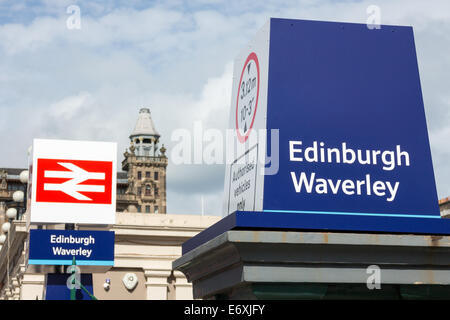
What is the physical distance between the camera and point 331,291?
9.48 meters

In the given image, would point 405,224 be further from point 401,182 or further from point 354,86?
point 354,86

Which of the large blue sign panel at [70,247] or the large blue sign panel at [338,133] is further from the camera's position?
the large blue sign panel at [70,247]

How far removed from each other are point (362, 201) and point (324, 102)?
143cm

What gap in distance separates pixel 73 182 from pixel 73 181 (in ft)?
0.14

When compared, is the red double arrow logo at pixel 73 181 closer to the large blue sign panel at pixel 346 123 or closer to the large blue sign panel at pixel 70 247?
the large blue sign panel at pixel 70 247

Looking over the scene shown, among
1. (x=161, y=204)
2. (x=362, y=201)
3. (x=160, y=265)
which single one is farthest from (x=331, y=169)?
(x=161, y=204)

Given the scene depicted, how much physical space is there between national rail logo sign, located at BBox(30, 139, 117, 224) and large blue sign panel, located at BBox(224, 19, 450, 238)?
23.0 meters

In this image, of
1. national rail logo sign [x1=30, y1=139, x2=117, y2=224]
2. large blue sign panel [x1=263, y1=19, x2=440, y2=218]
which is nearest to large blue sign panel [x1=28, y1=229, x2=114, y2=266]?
national rail logo sign [x1=30, y1=139, x2=117, y2=224]

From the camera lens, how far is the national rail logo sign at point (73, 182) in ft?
107

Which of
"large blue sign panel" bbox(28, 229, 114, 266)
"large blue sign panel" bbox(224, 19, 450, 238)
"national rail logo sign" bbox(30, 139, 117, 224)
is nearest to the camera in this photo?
"large blue sign panel" bbox(224, 19, 450, 238)

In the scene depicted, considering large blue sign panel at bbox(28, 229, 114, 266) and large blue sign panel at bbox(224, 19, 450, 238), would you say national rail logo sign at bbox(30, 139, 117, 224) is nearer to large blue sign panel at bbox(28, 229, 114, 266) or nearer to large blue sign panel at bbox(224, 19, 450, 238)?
large blue sign panel at bbox(28, 229, 114, 266)

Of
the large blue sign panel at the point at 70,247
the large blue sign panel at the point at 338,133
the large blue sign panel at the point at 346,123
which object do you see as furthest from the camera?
the large blue sign panel at the point at 70,247

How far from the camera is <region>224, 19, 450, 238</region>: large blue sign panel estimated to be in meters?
9.71

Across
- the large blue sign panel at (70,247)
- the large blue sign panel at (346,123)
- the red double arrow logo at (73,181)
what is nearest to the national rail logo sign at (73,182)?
the red double arrow logo at (73,181)
